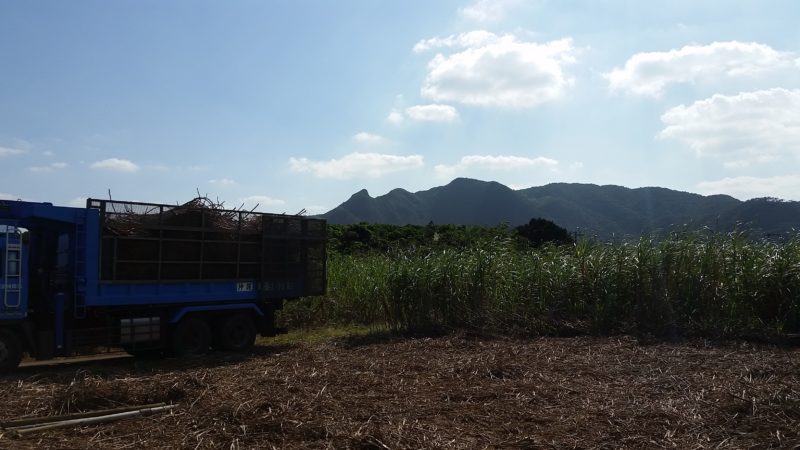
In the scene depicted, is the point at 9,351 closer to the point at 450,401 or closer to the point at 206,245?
the point at 206,245

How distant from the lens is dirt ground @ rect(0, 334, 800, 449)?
6.39 m

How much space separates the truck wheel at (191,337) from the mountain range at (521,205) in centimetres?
3739

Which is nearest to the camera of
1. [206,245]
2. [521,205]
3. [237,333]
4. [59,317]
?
[59,317]

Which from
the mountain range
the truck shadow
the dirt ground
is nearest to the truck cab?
the truck shadow

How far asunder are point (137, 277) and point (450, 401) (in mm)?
7026

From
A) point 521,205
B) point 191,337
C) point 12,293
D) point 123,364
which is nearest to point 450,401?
point 191,337

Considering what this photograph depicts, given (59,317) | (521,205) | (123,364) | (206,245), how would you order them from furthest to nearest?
(521,205) < (206,245) < (123,364) < (59,317)

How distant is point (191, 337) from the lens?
1349cm

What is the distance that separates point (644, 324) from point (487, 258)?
13.0 ft

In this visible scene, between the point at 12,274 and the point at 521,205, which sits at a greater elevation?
the point at 521,205

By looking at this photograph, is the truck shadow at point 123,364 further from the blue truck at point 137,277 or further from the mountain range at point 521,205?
the mountain range at point 521,205

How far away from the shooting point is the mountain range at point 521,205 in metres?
51.8

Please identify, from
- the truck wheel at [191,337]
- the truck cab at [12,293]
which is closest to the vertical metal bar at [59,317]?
the truck cab at [12,293]

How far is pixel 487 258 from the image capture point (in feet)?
54.1
